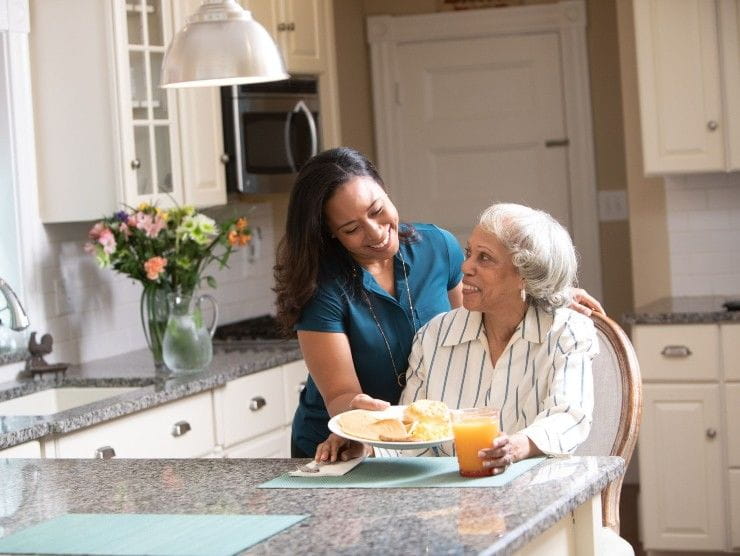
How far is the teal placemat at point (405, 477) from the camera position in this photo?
2061 mm

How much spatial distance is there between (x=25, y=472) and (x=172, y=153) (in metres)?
2.04

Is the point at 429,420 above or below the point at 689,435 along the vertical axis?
above

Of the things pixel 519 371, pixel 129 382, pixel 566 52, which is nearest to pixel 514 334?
pixel 519 371

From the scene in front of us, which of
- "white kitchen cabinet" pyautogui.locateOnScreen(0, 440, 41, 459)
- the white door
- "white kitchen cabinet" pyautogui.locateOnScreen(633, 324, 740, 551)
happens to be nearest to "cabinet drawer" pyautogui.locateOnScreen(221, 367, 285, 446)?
"white kitchen cabinet" pyautogui.locateOnScreen(0, 440, 41, 459)

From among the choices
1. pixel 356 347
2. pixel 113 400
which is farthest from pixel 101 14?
pixel 356 347

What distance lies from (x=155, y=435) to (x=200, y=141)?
3.94 feet

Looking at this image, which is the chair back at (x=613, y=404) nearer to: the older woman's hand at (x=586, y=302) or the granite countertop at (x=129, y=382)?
the older woman's hand at (x=586, y=302)

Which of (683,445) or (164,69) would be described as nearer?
(164,69)

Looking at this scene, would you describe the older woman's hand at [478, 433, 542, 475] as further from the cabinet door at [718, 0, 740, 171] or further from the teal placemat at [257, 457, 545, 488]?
the cabinet door at [718, 0, 740, 171]

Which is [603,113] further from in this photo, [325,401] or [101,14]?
[325,401]

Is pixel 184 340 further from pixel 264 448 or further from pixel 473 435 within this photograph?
pixel 473 435

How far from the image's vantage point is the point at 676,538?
15.3ft

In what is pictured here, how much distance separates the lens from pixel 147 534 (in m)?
1.88

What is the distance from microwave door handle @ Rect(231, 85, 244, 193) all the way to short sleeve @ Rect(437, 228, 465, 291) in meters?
1.87
